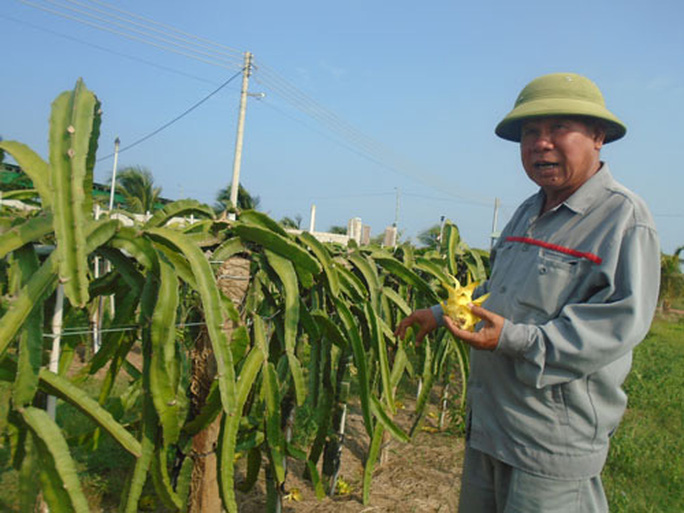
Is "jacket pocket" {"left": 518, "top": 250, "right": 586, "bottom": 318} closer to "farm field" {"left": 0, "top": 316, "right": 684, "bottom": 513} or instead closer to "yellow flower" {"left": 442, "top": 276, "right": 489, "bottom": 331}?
"yellow flower" {"left": 442, "top": 276, "right": 489, "bottom": 331}

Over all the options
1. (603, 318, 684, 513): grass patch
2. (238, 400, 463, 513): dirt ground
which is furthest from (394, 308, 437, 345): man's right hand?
(603, 318, 684, 513): grass patch

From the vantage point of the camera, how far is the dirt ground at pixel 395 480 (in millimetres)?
2461

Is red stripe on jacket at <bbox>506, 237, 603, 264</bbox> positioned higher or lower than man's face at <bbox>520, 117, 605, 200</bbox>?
lower

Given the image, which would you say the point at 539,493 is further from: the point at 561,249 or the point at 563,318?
the point at 561,249

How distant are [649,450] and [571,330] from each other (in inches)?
119

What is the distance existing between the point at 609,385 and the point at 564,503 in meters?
0.29

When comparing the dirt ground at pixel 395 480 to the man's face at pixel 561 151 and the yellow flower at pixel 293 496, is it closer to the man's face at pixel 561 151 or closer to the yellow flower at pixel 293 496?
the yellow flower at pixel 293 496

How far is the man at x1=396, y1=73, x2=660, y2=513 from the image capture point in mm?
1183

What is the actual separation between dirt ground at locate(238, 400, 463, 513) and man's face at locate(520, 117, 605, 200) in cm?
176

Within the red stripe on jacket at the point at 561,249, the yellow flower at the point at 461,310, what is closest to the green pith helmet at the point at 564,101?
the red stripe on jacket at the point at 561,249

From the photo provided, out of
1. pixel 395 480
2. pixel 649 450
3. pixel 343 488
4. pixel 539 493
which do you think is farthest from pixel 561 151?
pixel 649 450

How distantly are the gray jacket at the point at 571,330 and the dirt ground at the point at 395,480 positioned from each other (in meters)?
1.31

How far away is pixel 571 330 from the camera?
3.86 feet

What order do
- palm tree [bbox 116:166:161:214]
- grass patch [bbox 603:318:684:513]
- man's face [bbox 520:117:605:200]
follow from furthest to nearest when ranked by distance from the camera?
1. palm tree [bbox 116:166:161:214]
2. grass patch [bbox 603:318:684:513]
3. man's face [bbox 520:117:605:200]
